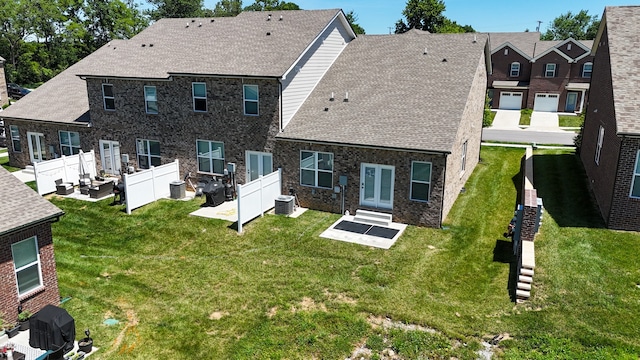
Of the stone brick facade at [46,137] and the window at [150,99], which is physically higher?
the window at [150,99]

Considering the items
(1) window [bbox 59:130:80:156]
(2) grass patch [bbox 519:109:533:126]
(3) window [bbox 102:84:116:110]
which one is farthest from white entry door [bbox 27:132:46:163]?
(2) grass patch [bbox 519:109:533:126]

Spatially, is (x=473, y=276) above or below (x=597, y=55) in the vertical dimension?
below

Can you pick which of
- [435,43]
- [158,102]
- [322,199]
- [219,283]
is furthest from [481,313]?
[158,102]

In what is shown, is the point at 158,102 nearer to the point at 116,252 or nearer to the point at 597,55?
the point at 116,252

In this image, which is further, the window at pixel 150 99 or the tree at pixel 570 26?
the tree at pixel 570 26

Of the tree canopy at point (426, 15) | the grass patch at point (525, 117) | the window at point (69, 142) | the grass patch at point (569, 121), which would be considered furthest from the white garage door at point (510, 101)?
the window at point (69, 142)

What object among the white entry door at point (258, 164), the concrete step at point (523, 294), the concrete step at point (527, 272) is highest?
the white entry door at point (258, 164)

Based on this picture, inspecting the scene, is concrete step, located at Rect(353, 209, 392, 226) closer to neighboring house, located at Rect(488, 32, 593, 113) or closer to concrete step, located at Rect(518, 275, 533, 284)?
concrete step, located at Rect(518, 275, 533, 284)

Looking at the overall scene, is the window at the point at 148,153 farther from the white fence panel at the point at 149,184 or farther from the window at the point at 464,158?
the window at the point at 464,158
